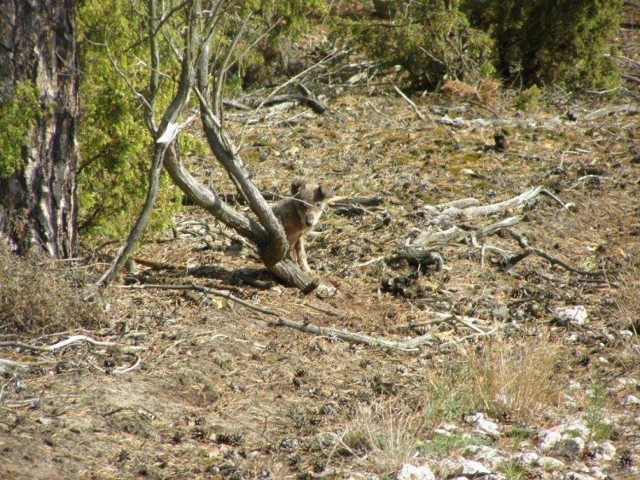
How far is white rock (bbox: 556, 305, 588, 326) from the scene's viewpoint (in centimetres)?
789

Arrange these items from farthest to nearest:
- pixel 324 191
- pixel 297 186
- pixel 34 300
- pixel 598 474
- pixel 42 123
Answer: pixel 297 186, pixel 324 191, pixel 42 123, pixel 34 300, pixel 598 474

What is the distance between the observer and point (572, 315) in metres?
8.01

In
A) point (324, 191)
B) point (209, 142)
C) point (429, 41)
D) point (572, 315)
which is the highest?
point (429, 41)

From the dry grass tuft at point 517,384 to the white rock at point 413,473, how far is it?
123cm

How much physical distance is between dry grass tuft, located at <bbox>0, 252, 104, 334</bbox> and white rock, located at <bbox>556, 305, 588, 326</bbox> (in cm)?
430

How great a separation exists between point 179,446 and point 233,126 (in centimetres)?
926

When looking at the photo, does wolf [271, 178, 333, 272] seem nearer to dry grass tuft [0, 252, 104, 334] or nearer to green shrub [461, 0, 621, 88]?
dry grass tuft [0, 252, 104, 334]

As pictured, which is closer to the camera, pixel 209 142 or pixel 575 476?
pixel 575 476

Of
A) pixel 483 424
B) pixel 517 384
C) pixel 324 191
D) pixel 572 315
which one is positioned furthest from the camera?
pixel 324 191

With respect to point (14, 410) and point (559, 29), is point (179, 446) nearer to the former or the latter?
point (14, 410)

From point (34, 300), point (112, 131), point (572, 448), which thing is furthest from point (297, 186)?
point (572, 448)

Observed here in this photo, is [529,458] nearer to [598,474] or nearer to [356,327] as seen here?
[598,474]

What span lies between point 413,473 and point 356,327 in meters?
2.86

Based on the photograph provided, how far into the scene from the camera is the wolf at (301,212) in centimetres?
912
